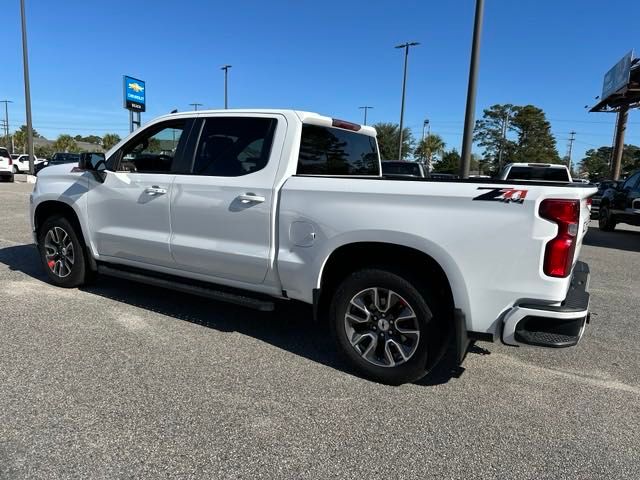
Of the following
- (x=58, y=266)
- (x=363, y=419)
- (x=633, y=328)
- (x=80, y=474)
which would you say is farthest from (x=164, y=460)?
(x=633, y=328)

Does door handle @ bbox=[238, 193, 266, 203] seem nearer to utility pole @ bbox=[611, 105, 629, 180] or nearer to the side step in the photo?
the side step

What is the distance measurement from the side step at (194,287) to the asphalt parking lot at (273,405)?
37cm

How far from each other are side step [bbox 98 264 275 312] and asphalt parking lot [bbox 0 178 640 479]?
14.6 inches

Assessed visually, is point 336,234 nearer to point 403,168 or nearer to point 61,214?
point 61,214

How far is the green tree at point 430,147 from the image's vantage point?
235 feet

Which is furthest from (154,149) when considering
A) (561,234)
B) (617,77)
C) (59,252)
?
(617,77)

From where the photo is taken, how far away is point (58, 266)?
563cm

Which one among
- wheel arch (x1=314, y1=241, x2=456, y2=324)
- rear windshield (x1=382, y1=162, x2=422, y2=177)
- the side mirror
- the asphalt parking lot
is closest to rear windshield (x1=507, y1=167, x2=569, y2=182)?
rear windshield (x1=382, y1=162, x2=422, y2=177)

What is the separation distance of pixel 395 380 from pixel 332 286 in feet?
2.71

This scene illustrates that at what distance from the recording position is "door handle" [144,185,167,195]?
14.7 ft

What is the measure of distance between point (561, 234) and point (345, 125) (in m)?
2.38

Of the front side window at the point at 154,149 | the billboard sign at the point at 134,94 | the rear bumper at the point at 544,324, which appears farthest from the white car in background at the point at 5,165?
the rear bumper at the point at 544,324

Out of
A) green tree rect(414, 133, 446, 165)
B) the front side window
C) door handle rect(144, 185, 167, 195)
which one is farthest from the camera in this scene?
green tree rect(414, 133, 446, 165)

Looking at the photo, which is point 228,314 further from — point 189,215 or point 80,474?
point 80,474
